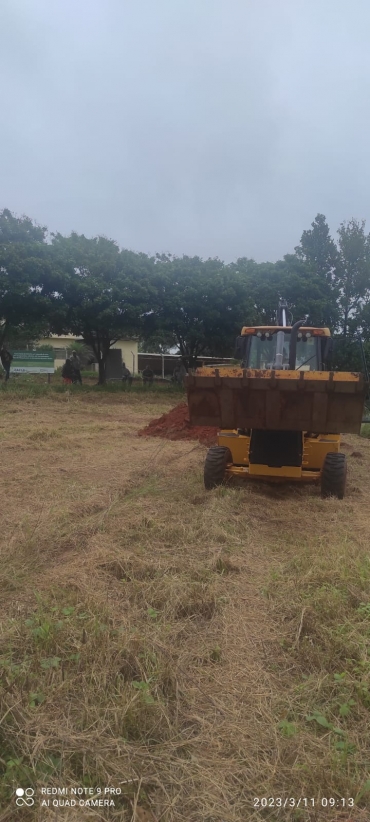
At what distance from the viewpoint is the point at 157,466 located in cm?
955

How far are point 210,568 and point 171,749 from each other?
2.02 metres

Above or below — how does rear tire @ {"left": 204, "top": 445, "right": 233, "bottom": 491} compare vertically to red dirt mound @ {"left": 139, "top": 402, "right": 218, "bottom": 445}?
above

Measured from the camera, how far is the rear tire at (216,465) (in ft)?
23.8

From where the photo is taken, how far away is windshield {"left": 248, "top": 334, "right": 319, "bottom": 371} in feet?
27.1

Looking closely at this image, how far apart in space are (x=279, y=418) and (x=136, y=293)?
18.8 metres

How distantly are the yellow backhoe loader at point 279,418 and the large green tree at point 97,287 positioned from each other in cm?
1704

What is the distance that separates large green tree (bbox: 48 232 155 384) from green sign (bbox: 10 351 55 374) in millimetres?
1463

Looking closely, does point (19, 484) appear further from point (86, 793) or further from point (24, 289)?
point (24, 289)

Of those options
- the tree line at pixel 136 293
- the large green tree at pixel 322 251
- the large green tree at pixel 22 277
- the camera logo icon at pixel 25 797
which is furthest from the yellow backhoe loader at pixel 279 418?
the large green tree at pixel 322 251

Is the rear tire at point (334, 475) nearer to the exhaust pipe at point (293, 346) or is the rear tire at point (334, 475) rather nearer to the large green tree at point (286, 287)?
the exhaust pipe at point (293, 346)

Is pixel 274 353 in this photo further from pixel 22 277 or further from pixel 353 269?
pixel 353 269

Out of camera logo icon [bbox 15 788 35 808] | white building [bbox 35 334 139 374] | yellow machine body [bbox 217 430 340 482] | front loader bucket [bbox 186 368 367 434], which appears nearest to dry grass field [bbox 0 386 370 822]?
camera logo icon [bbox 15 788 35 808]

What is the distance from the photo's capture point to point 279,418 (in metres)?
6.65

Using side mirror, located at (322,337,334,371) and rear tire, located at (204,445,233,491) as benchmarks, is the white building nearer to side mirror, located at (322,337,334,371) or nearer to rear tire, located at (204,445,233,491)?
side mirror, located at (322,337,334,371)
